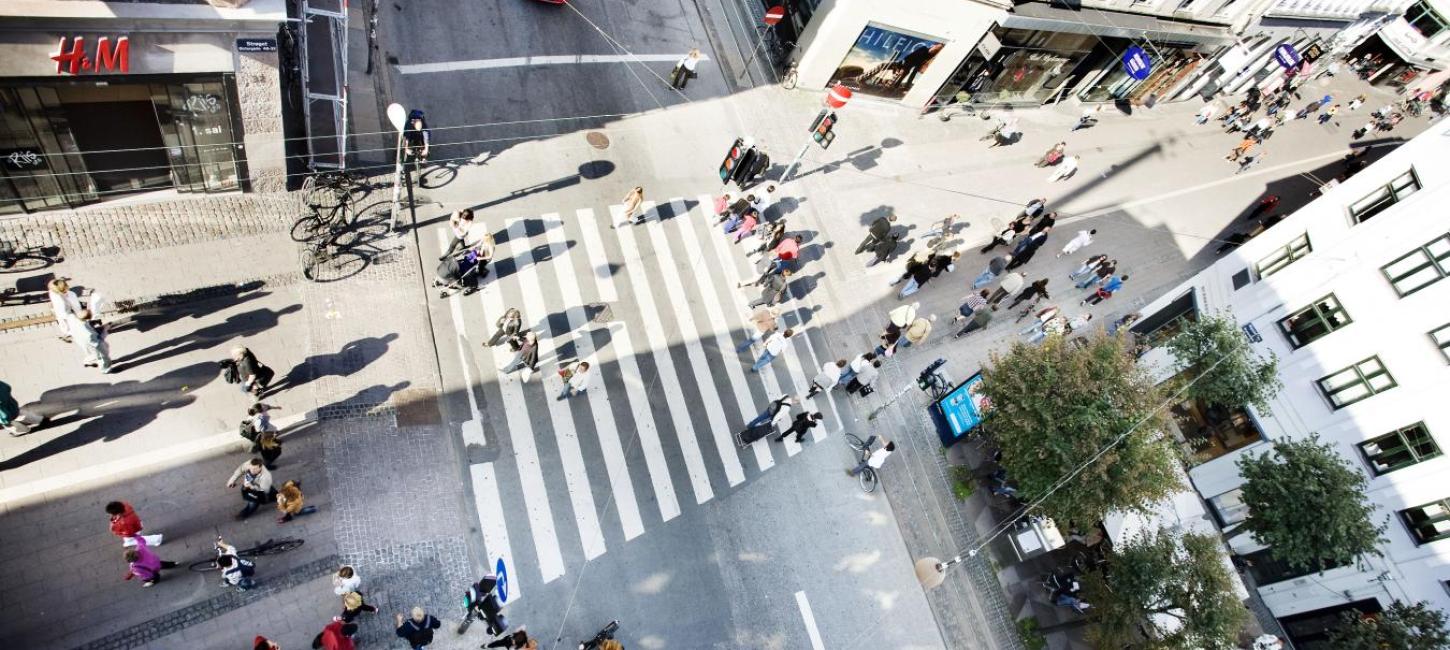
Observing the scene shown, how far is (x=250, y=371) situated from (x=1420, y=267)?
2735cm

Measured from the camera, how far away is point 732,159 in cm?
2331

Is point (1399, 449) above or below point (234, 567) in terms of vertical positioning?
below

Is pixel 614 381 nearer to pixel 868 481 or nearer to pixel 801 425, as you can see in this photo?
pixel 801 425

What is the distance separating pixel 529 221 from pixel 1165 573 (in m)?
17.7

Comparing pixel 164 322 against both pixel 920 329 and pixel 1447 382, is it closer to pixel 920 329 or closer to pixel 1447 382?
pixel 920 329

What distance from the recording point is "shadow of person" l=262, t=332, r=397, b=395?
17125 millimetres

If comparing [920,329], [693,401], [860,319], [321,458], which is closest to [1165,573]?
[920,329]

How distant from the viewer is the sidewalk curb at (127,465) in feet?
47.8

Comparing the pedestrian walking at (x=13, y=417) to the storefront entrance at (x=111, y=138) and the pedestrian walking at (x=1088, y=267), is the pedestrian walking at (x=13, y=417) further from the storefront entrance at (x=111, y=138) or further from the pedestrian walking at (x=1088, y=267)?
the pedestrian walking at (x=1088, y=267)

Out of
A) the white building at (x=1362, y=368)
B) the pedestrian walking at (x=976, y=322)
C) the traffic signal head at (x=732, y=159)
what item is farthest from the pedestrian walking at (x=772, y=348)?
the white building at (x=1362, y=368)

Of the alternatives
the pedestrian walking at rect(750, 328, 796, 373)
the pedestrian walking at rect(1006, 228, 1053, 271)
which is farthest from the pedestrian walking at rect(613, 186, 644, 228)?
the pedestrian walking at rect(1006, 228, 1053, 271)

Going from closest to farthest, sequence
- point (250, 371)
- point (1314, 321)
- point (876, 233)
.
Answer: point (250, 371), point (1314, 321), point (876, 233)

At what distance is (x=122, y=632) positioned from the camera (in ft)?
45.5

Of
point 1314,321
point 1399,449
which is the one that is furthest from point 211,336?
point 1399,449
